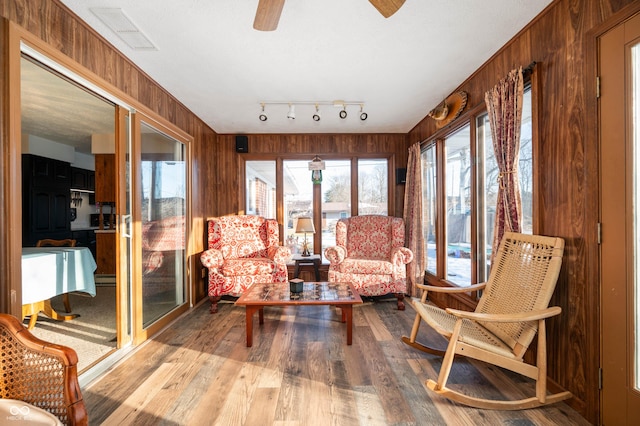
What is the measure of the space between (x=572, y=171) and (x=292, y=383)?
88.3 inches

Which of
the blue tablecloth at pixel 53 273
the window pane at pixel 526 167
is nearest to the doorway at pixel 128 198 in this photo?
the blue tablecloth at pixel 53 273

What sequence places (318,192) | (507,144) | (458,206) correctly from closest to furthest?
1. (507,144)
2. (458,206)
3. (318,192)

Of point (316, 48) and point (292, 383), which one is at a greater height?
point (316, 48)

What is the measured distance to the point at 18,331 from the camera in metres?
1.26

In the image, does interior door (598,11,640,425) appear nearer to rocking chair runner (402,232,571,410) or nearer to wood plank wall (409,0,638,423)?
wood plank wall (409,0,638,423)

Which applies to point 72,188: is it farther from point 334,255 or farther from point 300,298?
point 300,298

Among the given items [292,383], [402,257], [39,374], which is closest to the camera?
[39,374]

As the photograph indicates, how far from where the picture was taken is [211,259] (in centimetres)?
369

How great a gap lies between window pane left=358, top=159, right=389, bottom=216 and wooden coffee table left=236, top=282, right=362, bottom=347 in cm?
212

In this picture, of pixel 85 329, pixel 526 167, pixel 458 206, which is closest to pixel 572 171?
pixel 526 167

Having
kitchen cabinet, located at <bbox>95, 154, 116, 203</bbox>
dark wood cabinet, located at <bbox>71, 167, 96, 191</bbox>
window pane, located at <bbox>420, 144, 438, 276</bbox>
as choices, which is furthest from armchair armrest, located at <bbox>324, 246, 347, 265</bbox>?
dark wood cabinet, located at <bbox>71, 167, 96, 191</bbox>

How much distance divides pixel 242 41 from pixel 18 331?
2.20 m

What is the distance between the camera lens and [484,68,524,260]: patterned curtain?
2219 mm

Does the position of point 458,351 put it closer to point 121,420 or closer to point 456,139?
point 121,420
